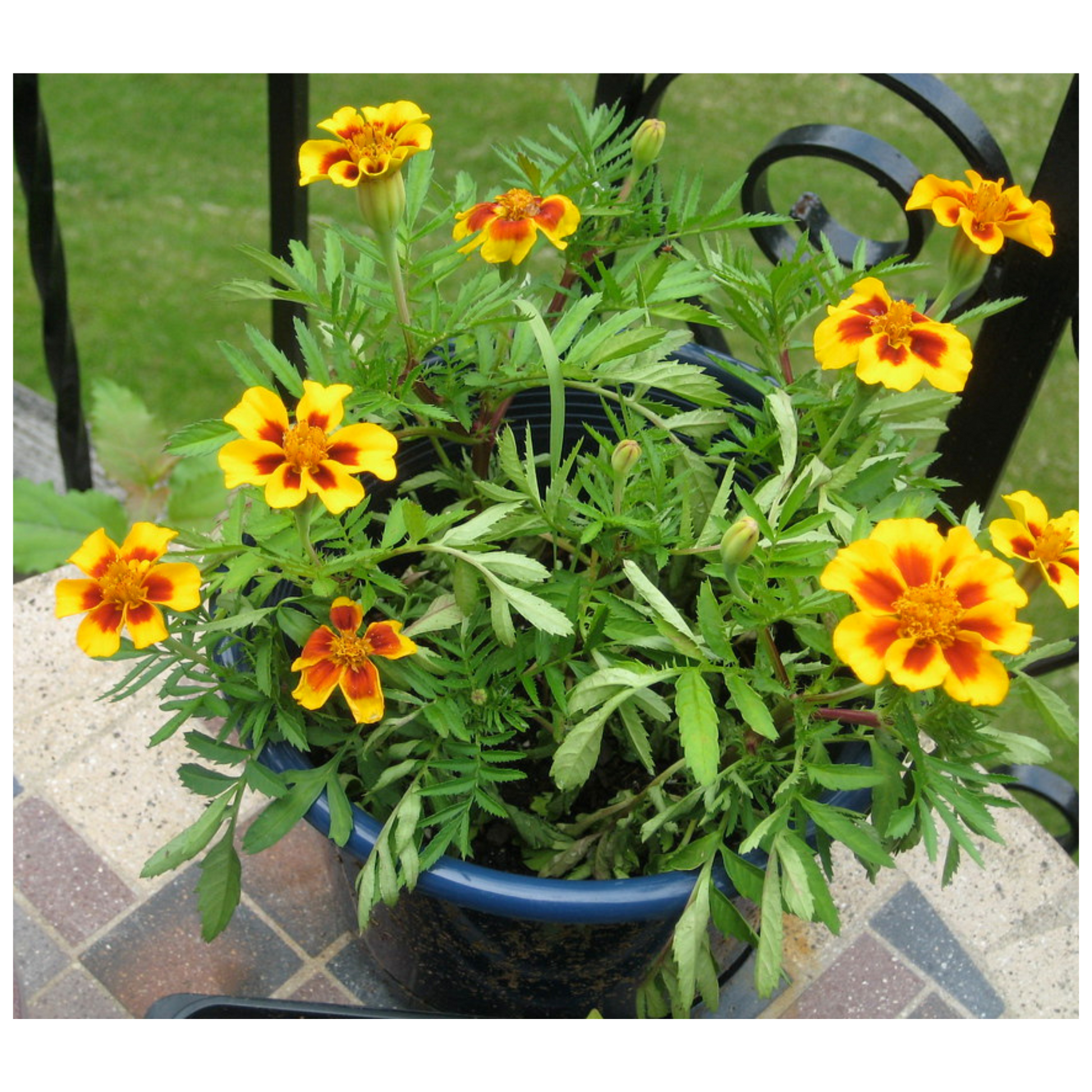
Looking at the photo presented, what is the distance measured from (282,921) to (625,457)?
57 cm

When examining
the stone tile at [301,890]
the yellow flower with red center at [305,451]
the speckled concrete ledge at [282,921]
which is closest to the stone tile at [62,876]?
the speckled concrete ledge at [282,921]

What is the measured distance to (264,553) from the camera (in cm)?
70

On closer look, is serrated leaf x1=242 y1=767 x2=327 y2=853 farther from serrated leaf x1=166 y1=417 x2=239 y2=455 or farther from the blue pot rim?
serrated leaf x1=166 y1=417 x2=239 y2=455

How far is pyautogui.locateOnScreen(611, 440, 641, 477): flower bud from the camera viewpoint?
668 millimetres

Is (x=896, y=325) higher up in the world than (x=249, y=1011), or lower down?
higher up

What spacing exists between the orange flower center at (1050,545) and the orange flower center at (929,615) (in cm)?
13

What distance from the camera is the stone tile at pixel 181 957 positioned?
970mm

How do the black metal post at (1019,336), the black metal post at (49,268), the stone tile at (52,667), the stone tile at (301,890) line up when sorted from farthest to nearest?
1. the black metal post at (49,268)
2. the stone tile at (52,667)
3. the stone tile at (301,890)
4. the black metal post at (1019,336)

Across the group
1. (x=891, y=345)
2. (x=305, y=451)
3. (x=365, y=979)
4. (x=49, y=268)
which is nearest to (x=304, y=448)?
(x=305, y=451)

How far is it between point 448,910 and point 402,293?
0.39 metres

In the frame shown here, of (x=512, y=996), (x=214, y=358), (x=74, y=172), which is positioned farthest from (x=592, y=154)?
(x=74, y=172)

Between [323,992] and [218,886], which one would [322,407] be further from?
[323,992]

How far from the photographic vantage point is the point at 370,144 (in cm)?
71

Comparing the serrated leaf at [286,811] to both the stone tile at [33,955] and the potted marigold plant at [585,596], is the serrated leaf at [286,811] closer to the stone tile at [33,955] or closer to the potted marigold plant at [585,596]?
the potted marigold plant at [585,596]
